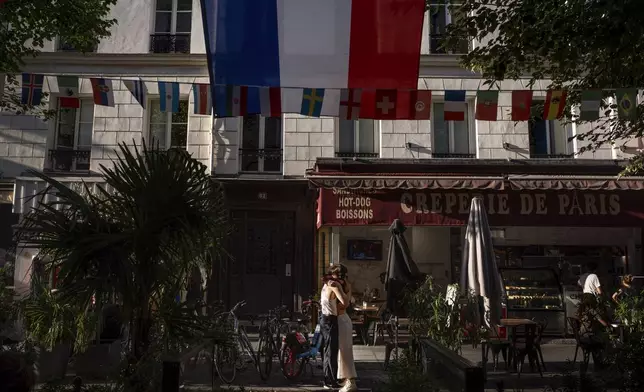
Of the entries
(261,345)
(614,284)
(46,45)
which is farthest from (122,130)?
(614,284)

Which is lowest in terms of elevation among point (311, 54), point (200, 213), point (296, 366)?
point (296, 366)

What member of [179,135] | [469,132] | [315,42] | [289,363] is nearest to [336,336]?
[289,363]

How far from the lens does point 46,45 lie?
1609cm

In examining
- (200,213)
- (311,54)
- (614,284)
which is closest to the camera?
(200,213)

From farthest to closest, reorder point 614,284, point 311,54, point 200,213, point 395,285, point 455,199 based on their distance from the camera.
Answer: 1. point 614,284
2. point 455,199
3. point 395,285
4. point 311,54
5. point 200,213

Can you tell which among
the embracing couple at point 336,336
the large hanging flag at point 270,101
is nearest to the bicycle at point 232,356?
the embracing couple at point 336,336

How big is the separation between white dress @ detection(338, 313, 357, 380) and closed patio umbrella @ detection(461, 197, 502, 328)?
2.39 m

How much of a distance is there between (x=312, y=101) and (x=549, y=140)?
9.59 meters

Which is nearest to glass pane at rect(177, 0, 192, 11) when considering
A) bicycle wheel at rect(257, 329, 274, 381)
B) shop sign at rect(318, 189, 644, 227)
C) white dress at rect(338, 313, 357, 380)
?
shop sign at rect(318, 189, 644, 227)

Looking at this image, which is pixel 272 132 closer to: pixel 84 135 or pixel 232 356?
pixel 84 135

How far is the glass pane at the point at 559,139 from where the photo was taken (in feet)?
51.6

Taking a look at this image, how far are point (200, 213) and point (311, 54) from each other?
131 inches

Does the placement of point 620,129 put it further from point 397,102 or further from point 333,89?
point 333,89

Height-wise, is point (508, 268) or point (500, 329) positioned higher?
point (508, 268)
